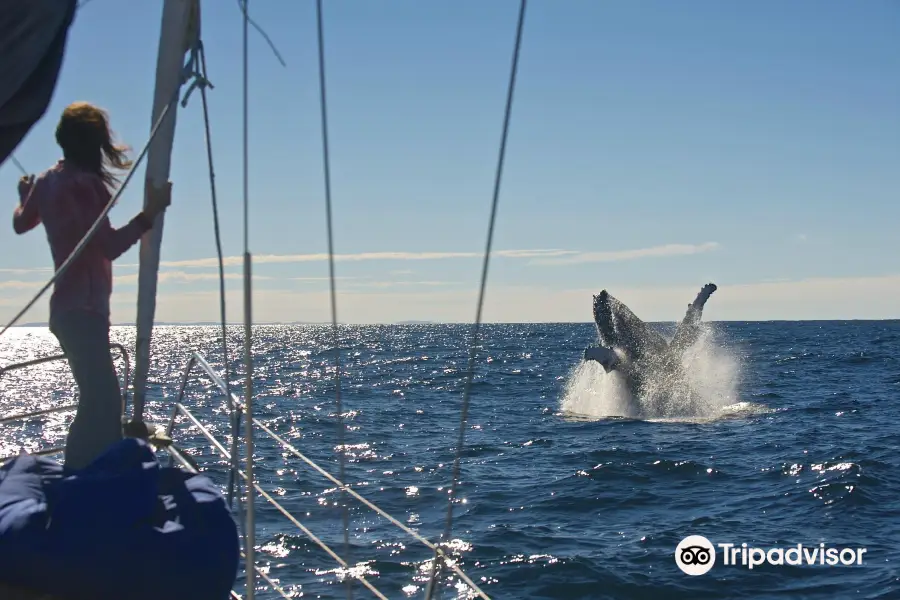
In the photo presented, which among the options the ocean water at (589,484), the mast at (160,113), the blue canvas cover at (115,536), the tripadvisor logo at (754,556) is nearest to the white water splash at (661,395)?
the ocean water at (589,484)

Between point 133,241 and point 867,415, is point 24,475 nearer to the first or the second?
point 133,241

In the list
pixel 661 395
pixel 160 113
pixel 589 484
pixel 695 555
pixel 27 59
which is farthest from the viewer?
pixel 661 395

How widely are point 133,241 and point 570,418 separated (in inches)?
Answer: 724

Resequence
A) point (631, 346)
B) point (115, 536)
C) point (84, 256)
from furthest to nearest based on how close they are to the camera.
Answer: point (631, 346) → point (84, 256) → point (115, 536)

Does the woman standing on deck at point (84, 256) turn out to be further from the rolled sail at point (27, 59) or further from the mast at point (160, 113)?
the rolled sail at point (27, 59)

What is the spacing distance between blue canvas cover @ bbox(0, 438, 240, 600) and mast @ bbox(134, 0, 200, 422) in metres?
0.91

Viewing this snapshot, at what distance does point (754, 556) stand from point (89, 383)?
273 inches

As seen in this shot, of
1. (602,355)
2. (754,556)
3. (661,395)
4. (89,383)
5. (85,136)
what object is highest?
(85,136)

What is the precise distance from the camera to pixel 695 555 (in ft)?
27.5

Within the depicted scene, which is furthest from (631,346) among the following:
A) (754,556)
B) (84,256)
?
(84,256)

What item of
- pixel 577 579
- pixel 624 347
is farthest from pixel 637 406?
pixel 577 579

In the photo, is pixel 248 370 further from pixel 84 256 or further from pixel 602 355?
pixel 602 355

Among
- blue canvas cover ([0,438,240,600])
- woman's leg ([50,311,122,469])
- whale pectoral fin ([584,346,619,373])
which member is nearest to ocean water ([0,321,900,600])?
whale pectoral fin ([584,346,619,373])

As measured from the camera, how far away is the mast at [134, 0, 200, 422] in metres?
3.50
